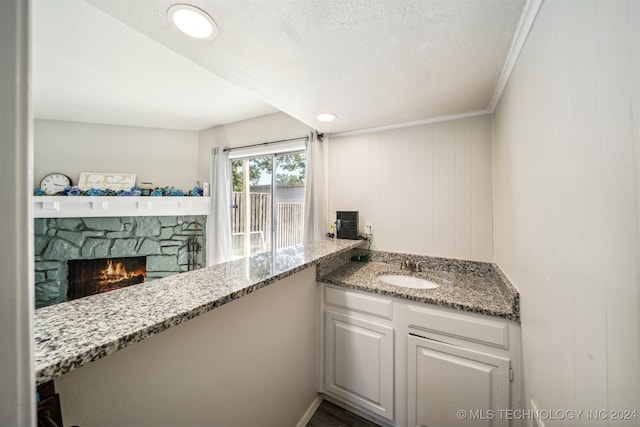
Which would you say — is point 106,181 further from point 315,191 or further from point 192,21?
point 192,21

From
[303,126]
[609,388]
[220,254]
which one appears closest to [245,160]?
[303,126]

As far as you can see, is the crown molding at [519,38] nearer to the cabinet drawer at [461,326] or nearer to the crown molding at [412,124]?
the crown molding at [412,124]

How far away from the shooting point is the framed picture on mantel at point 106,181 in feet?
9.78

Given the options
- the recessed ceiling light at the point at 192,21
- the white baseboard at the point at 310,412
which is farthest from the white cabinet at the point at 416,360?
the recessed ceiling light at the point at 192,21

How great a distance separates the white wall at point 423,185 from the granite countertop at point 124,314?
1.32 meters

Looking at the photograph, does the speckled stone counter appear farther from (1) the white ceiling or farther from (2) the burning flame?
(2) the burning flame

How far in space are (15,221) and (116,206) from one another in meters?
3.55

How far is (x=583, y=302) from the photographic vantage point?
0.60 m

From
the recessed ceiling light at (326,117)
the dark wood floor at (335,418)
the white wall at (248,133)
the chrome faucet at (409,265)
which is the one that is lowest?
the dark wood floor at (335,418)

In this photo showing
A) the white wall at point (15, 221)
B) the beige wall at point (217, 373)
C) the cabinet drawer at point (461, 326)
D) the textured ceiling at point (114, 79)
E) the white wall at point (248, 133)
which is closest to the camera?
the white wall at point (15, 221)

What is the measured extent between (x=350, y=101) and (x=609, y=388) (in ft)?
5.48

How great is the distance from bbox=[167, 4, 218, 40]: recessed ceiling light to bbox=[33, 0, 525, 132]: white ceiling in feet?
0.09

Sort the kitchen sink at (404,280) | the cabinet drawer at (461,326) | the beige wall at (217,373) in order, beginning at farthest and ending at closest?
the kitchen sink at (404,280), the cabinet drawer at (461,326), the beige wall at (217,373)

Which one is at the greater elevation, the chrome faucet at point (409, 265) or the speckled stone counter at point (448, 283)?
the chrome faucet at point (409, 265)
